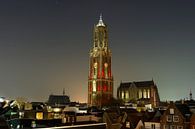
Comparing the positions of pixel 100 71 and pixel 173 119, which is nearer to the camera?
pixel 173 119

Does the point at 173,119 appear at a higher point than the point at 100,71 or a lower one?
lower

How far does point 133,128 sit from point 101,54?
413 ft

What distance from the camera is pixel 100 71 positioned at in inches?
7249

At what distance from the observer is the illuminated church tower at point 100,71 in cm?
17950

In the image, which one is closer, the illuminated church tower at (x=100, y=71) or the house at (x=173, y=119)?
the house at (x=173, y=119)

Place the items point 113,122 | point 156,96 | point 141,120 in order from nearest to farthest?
point 141,120, point 113,122, point 156,96

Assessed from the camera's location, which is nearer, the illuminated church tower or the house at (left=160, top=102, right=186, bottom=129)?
the house at (left=160, top=102, right=186, bottom=129)

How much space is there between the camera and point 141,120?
61.8 m

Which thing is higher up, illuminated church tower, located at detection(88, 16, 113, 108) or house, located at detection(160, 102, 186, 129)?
illuminated church tower, located at detection(88, 16, 113, 108)

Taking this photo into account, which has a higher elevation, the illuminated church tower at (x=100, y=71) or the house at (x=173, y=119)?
the illuminated church tower at (x=100, y=71)

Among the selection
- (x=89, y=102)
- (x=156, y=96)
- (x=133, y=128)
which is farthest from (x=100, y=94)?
(x=133, y=128)

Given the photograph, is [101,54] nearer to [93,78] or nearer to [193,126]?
[93,78]

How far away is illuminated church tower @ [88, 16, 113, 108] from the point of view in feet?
589

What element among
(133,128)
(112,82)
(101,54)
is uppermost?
(101,54)
